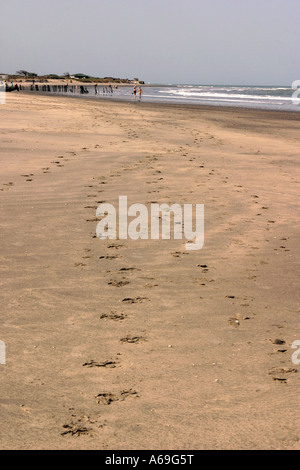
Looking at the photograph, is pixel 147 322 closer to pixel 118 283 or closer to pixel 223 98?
pixel 118 283

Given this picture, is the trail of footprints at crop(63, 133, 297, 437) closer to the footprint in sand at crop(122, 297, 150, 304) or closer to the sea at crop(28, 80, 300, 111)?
the footprint in sand at crop(122, 297, 150, 304)

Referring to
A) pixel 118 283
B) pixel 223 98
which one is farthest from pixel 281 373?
pixel 223 98

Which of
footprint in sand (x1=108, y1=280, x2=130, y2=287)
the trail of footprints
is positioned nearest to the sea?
the trail of footprints

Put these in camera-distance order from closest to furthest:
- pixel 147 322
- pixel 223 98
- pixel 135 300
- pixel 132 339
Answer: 1. pixel 132 339
2. pixel 147 322
3. pixel 135 300
4. pixel 223 98

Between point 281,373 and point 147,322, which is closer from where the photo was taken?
point 281,373

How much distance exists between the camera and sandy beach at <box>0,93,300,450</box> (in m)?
3.29

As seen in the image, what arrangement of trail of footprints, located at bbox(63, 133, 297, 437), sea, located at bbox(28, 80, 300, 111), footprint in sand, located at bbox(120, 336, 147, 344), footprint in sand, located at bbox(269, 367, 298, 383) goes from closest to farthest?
trail of footprints, located at bbox(63, 133, 297, 437)
footprint in sand, located at bbox(269, 367, 298, 383)
footprint in sand, located at bbox(120, 336, 147, 344)
sea, located at bbox(28, 80, 300, 111)

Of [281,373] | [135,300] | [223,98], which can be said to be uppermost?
[223,98]

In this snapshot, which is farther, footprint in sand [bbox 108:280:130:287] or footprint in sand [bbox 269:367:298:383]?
footprint in sand [bbox 108:280:130:287]

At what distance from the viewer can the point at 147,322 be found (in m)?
4.68

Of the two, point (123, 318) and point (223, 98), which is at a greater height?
point (223, 98)

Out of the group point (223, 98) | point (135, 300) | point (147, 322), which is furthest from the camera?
point (223, 98)

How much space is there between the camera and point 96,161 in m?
12.5

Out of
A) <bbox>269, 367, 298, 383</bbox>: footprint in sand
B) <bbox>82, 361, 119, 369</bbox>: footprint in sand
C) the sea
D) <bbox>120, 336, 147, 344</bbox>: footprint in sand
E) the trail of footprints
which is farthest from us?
the sea
